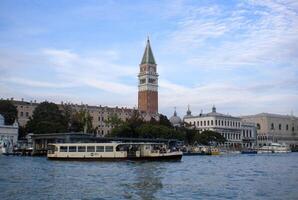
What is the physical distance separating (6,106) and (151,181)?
94.6m

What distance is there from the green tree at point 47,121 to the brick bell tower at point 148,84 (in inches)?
2033

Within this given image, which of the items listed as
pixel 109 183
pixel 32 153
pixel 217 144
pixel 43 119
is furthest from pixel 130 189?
pixel 217 144

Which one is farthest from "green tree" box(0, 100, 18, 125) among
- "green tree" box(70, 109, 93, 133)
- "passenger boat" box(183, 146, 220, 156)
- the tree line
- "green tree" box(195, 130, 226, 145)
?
"green tree" box(195, 130, 226, 145)

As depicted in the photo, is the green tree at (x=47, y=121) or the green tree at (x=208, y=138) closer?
the green tree at (x=47, y=121)

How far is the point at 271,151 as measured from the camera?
525 feet

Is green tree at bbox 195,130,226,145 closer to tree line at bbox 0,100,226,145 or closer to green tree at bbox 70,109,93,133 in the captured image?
tree line at bbox 0,100,226,145

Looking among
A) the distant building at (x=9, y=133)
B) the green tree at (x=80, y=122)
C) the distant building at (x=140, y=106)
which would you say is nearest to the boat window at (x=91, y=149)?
the distant building at (x=9, y=133)

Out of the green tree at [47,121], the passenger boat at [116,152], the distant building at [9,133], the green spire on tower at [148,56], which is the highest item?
the green spire on tower at [148,56]

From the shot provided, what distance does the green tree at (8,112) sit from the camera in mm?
123750

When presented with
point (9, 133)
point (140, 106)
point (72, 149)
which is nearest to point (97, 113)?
point (140, 106)

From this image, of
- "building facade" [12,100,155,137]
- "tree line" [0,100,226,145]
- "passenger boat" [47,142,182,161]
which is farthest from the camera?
"building facade" [12,100,155,137]

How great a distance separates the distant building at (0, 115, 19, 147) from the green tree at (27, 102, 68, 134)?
4793 mm

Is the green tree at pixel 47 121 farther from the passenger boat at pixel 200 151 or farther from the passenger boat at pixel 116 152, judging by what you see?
the passenger boat at pixel 116 152

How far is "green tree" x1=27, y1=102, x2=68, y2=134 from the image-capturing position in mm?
114625
